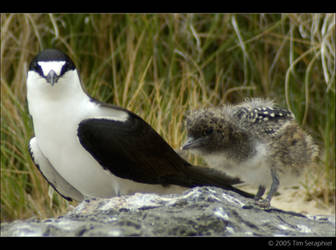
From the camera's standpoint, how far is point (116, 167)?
10.3 ft

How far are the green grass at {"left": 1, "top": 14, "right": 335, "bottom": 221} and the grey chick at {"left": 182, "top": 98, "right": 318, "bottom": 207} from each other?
5.31 feet

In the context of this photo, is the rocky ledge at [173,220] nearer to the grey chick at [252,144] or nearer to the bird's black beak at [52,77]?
the grey chick at [252,144]

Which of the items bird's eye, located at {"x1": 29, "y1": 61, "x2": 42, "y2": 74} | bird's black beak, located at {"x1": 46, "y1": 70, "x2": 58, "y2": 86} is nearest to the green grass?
bird's eye, located at {"x1": 29, "y1": 61, "x2": 42, "y2": 74}

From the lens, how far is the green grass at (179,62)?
5.20m

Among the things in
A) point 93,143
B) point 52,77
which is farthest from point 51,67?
point 93,143

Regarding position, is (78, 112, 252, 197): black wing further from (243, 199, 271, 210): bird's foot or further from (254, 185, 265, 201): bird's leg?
(243, 199, 271, 210): bird's foot

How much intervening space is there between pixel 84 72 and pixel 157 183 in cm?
297

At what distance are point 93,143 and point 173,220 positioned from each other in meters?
0.72

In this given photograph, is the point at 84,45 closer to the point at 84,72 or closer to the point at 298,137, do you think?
the point at 84,72

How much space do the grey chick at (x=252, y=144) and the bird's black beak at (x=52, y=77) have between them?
0.81 m

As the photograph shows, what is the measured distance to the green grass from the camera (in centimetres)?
520

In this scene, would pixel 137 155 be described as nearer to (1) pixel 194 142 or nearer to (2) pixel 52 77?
(1) pixel 194 142

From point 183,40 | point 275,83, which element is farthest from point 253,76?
point 183,40

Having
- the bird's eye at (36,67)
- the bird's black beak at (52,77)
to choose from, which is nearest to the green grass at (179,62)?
the bird's eye at (36,67)
